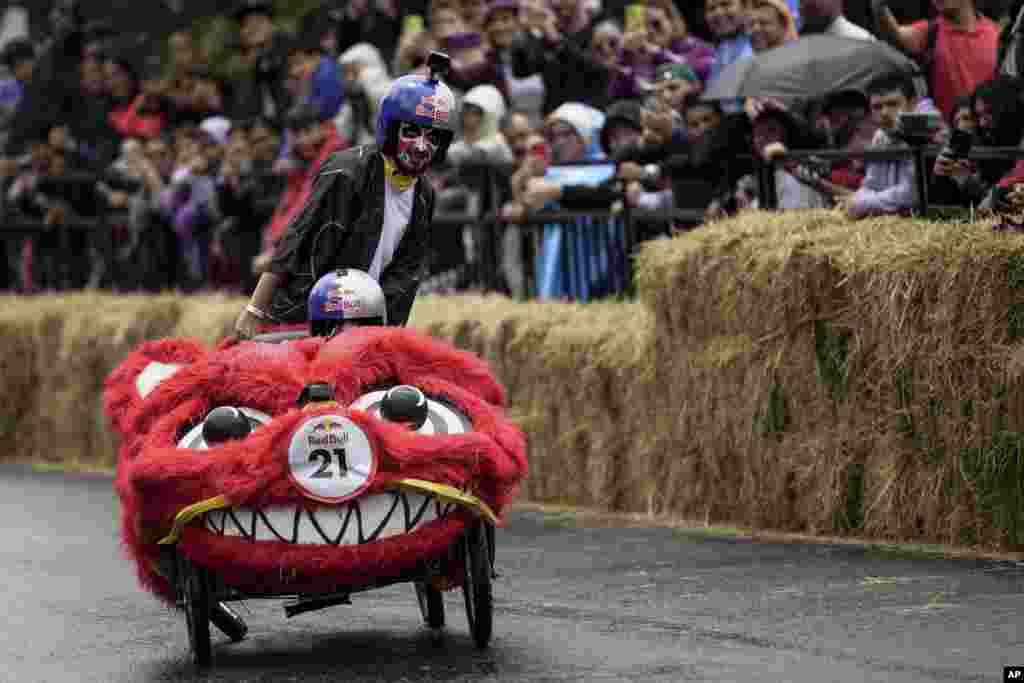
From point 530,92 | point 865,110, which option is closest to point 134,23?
point 530,92

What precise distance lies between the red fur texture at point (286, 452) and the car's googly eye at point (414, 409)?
0.12 ft

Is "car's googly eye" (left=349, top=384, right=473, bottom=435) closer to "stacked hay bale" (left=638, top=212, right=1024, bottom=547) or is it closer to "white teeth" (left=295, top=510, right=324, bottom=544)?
"white teeth" (left=295, top=510, right=324, bottom=544)

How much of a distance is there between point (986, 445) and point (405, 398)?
11.2 feet

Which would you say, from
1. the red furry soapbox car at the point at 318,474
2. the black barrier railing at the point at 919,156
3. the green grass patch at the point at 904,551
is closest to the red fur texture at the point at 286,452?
the red furry soapbox car at the point at 318,474

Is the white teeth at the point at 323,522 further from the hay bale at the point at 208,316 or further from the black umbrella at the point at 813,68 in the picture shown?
the hay bale at the point at 208,316

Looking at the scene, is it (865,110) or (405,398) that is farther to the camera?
(865,110)

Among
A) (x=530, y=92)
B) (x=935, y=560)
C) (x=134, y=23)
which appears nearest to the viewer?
(x=935, y=560)

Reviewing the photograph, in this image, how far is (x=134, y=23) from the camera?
26656 mm

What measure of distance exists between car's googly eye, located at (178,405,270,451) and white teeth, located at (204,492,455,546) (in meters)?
0.27

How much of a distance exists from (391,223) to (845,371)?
112 inches

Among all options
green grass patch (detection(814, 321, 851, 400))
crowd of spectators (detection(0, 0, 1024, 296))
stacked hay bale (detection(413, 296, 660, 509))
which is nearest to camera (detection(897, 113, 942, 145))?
crowd of spectators (detection(0, 0, 1024, 296))

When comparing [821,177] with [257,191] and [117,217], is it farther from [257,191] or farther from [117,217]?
[117,217]

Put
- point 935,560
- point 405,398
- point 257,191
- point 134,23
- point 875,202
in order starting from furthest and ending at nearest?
point 134,23
point 257,191
point 875,202
point 935,560
point 405,398

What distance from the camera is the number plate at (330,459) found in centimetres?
773
